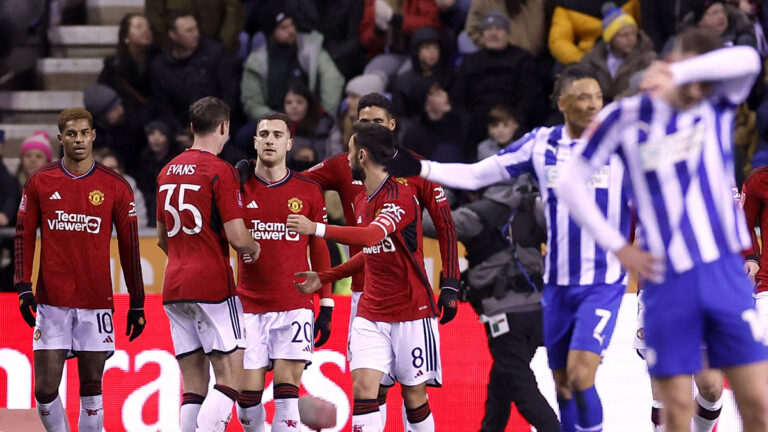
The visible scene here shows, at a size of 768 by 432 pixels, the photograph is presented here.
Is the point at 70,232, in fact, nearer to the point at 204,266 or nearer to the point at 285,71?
the point at 204,266

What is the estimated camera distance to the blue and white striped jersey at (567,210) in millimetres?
6684

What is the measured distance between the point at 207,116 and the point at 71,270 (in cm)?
160

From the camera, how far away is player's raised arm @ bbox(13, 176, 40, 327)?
839cm

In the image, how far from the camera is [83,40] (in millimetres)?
15391

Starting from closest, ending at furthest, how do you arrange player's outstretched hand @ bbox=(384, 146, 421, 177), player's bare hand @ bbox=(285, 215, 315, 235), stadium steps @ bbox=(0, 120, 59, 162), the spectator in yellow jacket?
player's outstretched hand @ bbox=(384, 146, 421, 177)
player's bare hand @ bbox=(285, 215, 315, 235)
the spectator in yellow jacket
stadium steps @ bbox=(0, 120, 59, 162)

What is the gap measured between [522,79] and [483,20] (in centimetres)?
78

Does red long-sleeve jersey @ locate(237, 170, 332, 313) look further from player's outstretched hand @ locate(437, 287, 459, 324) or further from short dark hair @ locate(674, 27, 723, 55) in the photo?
short dark hair @ locate(674, 27, 723, 55)

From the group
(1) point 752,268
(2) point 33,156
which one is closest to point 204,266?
(1) point 752,268

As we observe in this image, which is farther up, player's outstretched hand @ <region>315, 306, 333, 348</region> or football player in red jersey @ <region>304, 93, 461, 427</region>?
football player in red jersey @ <region>304, 93, 461, 427</region>

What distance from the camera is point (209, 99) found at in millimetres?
7918

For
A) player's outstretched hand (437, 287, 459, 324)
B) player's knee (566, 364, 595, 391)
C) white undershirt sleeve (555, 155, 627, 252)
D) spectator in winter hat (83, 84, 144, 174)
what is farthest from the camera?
spectator in winter hat (83, 84, 144, 174)

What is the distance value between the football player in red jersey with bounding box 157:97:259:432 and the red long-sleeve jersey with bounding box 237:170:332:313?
1.11 feet

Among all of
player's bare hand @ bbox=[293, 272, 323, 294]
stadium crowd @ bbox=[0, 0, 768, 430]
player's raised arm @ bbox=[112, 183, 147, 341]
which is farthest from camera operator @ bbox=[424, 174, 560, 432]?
stadium crowd @ bbox=[0, 0, 768, 430]

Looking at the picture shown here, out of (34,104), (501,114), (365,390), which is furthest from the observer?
(34,104)
